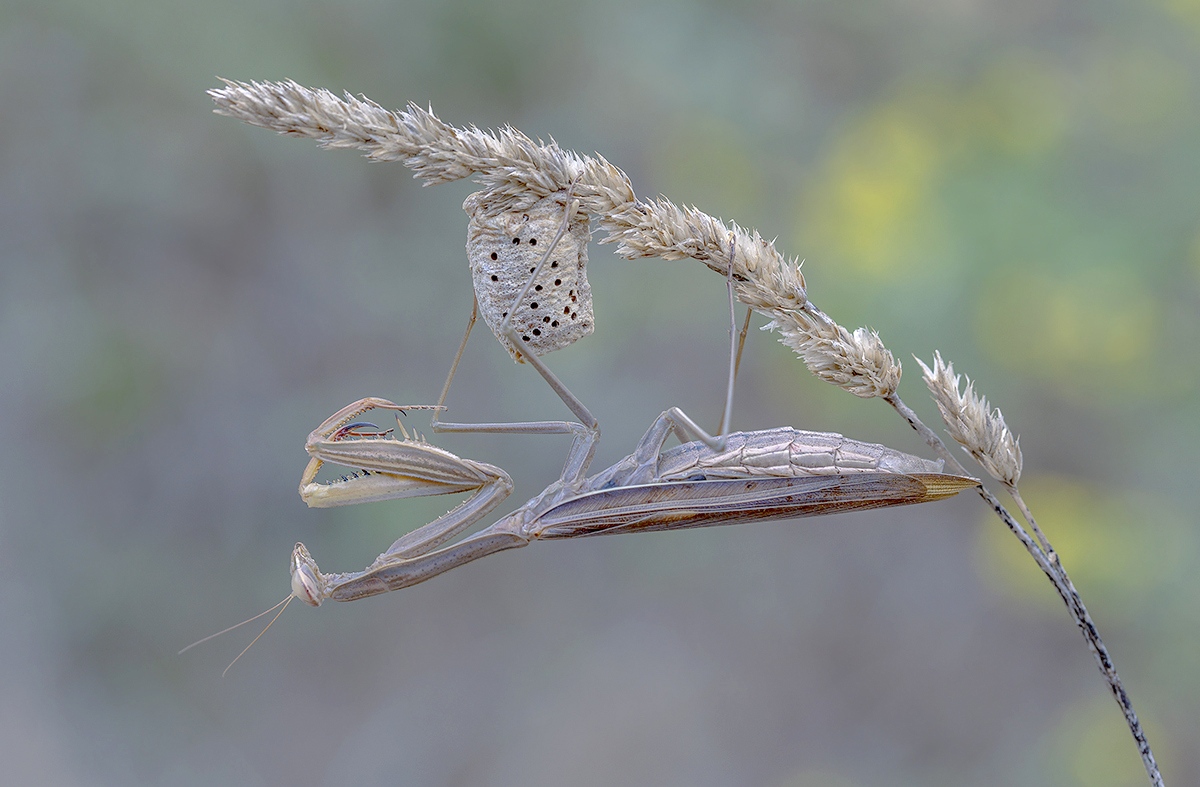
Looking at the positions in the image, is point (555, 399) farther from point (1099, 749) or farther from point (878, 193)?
point (1099, 749)

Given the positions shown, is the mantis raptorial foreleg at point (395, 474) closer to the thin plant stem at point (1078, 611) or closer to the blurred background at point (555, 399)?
the thin plant stem at point (1078, 611)

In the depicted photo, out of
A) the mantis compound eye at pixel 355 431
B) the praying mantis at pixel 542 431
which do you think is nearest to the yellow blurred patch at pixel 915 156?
the praying mantis at pixel 542 431

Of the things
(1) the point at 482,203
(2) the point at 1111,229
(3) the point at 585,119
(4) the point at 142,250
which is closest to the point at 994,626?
(2) the point at 1111,229

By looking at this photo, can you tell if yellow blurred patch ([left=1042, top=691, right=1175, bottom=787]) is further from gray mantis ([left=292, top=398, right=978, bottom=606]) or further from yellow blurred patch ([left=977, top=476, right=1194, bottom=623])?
gray mantis ([left=292, top=398, right=978, bottom=606])

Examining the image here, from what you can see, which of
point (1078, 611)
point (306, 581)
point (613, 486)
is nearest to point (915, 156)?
point (613, 486)

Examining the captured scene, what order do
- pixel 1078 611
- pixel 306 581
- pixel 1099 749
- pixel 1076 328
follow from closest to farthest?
pixel 1078 611 < pixel 306 581 < pixel 1076 328 < pixel 1099 749

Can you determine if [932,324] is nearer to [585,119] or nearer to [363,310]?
[585,119]

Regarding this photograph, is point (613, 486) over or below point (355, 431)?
over
